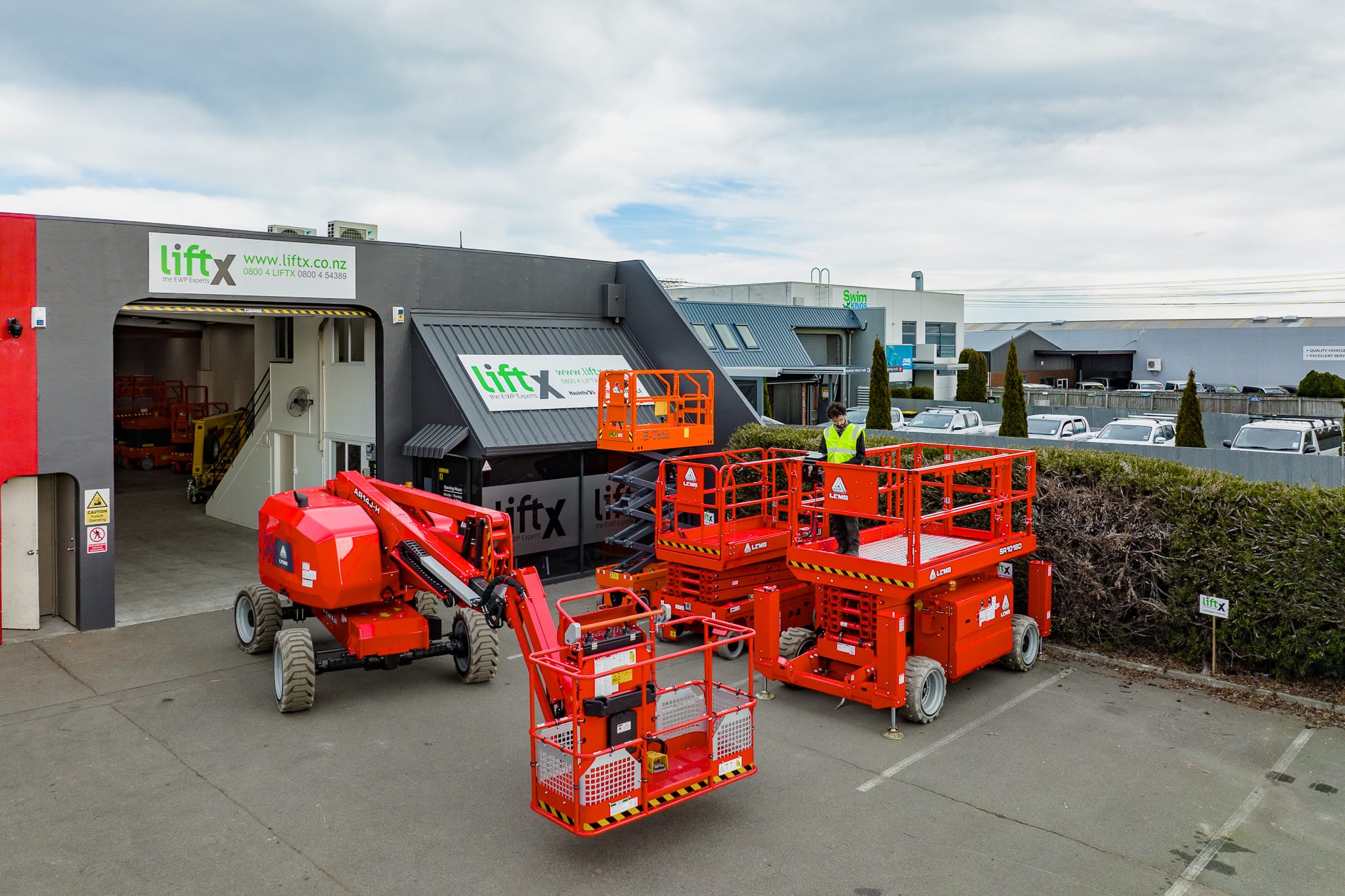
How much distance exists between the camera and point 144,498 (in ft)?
77.8

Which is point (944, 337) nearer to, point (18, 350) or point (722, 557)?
point (722, 557)

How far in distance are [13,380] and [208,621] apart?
3.94 m

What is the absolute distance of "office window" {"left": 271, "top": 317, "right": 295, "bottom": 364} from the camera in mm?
19094

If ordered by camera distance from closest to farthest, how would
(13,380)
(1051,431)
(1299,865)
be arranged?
(1299,865) < (13,380) < (1051,431)

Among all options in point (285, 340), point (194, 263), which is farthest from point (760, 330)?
point (194, 263)

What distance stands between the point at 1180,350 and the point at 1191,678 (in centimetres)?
5836

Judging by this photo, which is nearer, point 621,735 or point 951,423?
point 621,735

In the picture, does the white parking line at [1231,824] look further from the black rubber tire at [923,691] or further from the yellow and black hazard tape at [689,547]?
the yellow and black hazard tape at [689,547]

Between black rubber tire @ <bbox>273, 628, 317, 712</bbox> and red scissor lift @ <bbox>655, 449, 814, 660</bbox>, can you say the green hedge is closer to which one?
red scissor lift @ <bbox>655, 449, 814, 660</bbox>

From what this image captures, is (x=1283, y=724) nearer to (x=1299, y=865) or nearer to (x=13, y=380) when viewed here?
(x=1299, y=865)

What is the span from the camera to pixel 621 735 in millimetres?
7215

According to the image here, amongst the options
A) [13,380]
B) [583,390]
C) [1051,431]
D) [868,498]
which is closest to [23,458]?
[13,380]

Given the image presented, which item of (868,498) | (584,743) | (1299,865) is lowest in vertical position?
(1299,865)

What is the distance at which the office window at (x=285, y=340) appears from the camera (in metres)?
19.1
